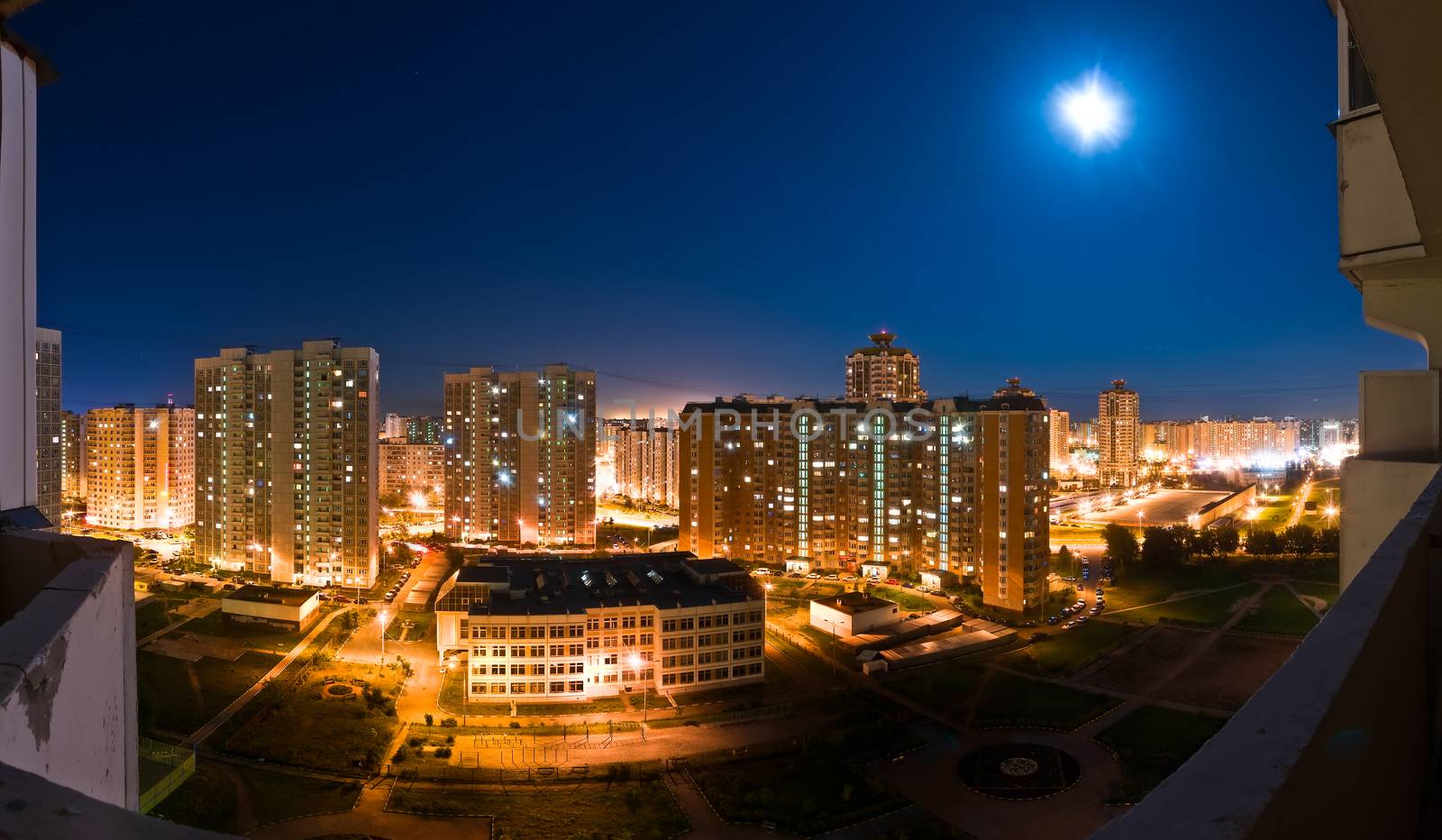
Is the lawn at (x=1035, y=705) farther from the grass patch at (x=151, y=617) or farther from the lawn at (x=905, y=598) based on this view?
the grass patch at (x=151, y=617)

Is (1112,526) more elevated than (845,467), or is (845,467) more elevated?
(845,467)

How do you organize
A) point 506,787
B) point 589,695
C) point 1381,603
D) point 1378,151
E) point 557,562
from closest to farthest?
1. point 1381,603
2. point 1378,151
3. point 506,787
4. point 589,695
5. point 557,562

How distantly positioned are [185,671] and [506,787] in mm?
6055

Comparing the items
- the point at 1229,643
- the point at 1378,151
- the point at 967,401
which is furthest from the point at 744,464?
the point at 1378,151

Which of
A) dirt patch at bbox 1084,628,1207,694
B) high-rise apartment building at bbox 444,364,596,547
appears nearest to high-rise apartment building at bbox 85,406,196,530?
high-rise apartment building at bbox 444,364,596,547

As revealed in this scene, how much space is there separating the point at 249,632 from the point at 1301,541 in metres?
22.7

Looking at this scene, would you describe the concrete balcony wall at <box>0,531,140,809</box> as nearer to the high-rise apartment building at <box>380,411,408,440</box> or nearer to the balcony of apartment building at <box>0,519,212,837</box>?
the balcony of apartment building at <box>0,519,212,837</box>

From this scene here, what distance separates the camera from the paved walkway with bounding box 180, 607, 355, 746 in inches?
332

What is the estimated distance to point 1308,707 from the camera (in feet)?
1.59

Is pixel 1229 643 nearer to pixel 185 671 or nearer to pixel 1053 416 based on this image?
pixel 185 671

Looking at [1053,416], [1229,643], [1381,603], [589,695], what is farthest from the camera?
[1053,416]

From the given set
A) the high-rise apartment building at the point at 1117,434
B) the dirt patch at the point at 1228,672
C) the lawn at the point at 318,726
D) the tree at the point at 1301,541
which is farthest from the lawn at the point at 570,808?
the high-rise apartment building at the point at 1117,434

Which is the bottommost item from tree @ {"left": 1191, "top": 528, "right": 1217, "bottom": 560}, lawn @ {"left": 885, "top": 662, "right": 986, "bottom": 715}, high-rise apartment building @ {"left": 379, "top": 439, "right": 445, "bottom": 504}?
lawn @ {"left": 885, "top": 662, "right": 986, "bottom": 715}

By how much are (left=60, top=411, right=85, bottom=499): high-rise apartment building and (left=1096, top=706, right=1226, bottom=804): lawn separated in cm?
2760
